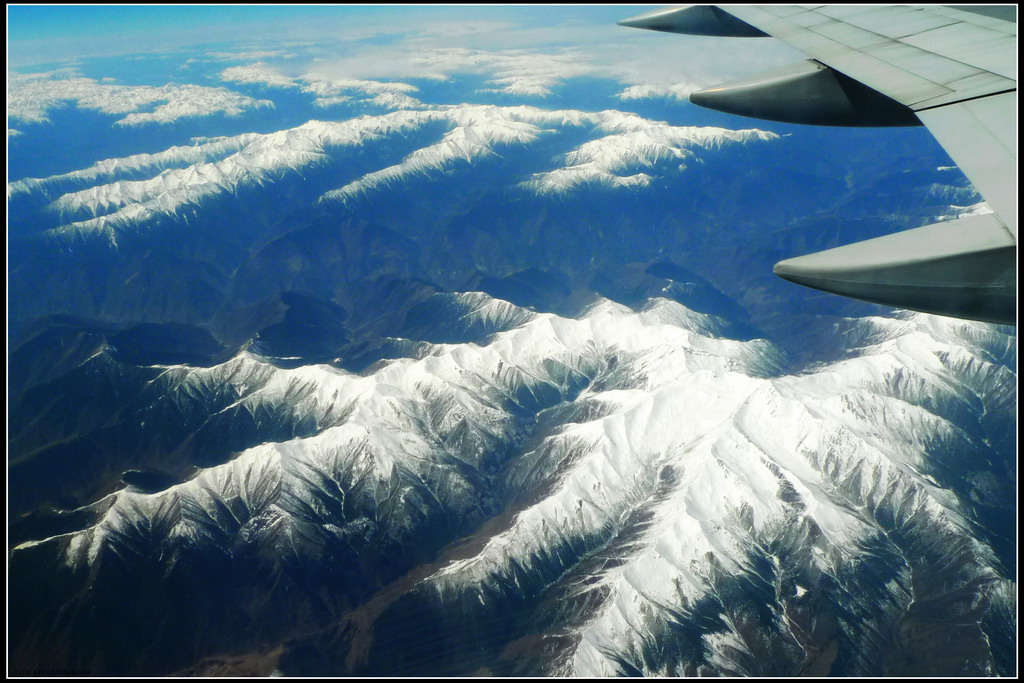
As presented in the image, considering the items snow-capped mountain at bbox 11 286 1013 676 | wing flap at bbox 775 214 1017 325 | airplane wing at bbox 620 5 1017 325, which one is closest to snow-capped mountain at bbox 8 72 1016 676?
snow-capped mountain at bbox 11 286 1013 676

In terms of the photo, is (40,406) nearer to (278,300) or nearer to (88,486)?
(88,486)

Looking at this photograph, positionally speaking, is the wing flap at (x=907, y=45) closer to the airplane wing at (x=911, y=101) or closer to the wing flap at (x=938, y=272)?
the airplane wing at (x=911, y=101)

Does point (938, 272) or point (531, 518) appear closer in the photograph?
point (938, 272)

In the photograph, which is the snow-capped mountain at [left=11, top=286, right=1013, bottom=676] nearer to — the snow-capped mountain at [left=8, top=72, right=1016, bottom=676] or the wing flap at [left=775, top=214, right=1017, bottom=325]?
the snow-capped mountain at [left=8, top=72, right=1016, bottom=676]

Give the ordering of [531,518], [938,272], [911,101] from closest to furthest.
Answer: [938,272] < [911,101] < [531,518]

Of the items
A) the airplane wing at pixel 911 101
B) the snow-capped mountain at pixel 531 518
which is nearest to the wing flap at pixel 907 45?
the airplane wing at pixel 911 101

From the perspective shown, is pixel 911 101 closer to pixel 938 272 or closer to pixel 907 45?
pixel 907 45

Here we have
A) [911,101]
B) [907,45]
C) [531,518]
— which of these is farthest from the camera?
[531,518]

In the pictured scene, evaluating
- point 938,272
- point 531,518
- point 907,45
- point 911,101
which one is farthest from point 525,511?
point 938,272

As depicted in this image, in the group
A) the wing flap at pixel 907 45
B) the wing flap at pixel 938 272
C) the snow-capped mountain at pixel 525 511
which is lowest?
the snow-capped mountain at pixel 525 511
